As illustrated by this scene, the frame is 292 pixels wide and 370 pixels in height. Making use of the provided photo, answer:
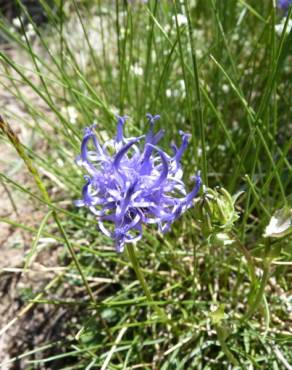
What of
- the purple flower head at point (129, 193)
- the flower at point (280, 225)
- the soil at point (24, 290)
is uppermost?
the purple flower head at point (129, 193)

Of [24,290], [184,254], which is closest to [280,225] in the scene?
[184,254]

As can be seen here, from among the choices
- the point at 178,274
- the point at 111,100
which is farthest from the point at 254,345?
the point at 111,100

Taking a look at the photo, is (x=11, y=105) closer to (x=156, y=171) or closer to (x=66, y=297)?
(x=66, y=297)

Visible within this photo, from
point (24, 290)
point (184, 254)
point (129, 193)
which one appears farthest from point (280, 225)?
point (24, 290)

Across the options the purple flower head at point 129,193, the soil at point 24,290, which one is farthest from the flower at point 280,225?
the soil at point 24,290

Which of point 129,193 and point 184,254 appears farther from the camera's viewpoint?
point 184,254

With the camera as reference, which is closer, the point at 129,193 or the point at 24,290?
the point at 129,193

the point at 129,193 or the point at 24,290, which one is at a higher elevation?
the point at 129,193

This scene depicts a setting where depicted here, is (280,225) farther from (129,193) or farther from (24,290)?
(24,290)

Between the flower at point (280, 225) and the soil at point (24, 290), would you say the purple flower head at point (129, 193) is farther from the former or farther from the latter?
the soil at point (24, 290)

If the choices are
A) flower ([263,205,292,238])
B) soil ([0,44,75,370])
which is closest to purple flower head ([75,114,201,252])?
flower ([263,205,292,238])

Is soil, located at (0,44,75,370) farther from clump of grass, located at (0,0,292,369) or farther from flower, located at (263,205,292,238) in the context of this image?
flower, located at (263,205,292,238)
